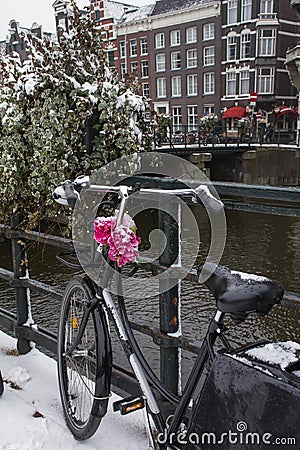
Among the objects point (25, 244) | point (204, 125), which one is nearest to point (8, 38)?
point (204, 125)

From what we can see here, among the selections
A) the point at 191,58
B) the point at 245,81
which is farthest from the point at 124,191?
the point at 191,58

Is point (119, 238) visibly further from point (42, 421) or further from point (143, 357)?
point (42, 421)

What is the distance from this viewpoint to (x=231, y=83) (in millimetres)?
30828

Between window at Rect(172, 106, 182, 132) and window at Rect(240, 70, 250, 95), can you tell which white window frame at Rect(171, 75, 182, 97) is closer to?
window at Rect(172, 106, 182, 132)

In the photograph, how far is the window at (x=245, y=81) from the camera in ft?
98.7

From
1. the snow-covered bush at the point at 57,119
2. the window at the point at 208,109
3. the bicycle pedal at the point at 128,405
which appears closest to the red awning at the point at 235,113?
the window at the point at 208,109

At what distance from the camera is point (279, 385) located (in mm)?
1057

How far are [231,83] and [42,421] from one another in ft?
102

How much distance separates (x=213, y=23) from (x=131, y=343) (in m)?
32.2

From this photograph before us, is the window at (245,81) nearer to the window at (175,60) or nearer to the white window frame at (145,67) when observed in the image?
the window at (175,60)

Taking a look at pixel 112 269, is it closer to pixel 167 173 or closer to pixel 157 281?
pixel 157 281

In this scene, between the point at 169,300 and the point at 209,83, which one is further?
the point at 209,83

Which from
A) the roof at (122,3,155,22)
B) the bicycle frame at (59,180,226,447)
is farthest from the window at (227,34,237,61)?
the bicycle frame at (59,180,226,447)

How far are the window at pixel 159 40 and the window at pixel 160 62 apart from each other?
0.65 meters
